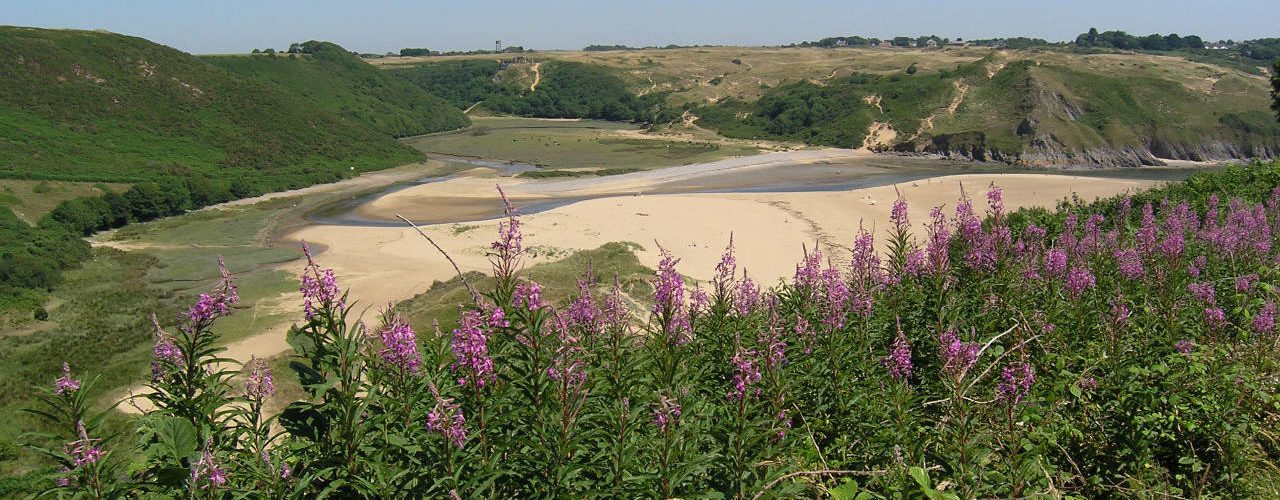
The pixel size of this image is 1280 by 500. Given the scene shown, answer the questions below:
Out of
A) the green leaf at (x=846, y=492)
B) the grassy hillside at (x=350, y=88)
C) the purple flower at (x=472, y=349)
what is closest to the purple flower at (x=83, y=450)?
the purple flower at (x=472, y=349)

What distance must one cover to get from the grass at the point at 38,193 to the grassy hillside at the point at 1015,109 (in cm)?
6383

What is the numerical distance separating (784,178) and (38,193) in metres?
47.0

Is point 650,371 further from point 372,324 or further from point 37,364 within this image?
point 37,364

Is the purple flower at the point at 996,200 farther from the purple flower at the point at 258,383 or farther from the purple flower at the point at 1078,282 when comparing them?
the purple flower at the point at 258,383

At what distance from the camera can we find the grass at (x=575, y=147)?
68625 mm

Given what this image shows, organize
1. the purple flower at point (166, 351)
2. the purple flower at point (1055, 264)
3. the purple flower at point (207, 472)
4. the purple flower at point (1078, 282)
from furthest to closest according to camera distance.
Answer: the purple flower at point (1055, 264), the purple flower at point (1078, 282), the purple flower at point (166, 351), the purple flower at point (207, 472)

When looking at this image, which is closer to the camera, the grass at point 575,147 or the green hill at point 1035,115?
the green hill at point 1035,115

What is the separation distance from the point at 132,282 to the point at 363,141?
45.5m

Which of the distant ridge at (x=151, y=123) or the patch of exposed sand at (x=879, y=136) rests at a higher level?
the distant ridge at (x=151, y=123)

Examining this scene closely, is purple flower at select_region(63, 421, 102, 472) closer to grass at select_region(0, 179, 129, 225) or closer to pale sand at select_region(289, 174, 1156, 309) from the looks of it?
pale sand at select_region(289, 174, 1156, 309)

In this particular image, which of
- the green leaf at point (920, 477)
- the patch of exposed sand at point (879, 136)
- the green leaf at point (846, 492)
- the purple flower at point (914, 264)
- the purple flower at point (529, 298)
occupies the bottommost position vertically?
the patch of exposed sand at point (879, 136)

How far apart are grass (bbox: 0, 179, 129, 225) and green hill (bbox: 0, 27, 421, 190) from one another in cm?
221

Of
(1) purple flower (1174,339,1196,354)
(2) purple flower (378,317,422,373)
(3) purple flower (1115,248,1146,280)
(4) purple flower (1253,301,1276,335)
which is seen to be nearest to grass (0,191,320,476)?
(2) purple flower (378,317,422,373)

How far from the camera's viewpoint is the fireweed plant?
3.84 meters
